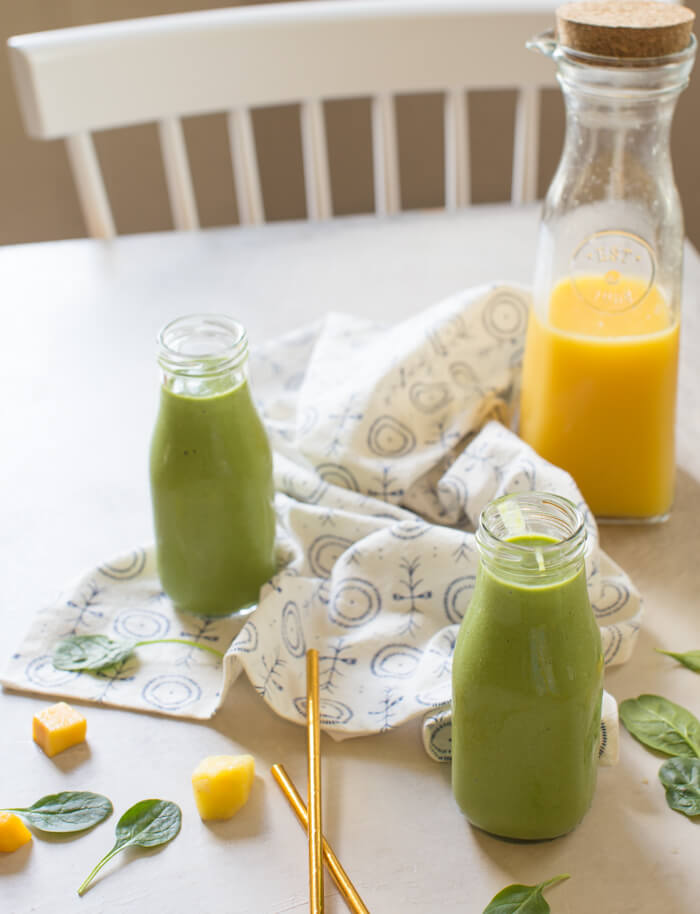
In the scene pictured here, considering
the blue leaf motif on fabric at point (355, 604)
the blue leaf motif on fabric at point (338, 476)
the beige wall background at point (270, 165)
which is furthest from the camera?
the beige wall background at point (270, 165)

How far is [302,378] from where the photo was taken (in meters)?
1.05

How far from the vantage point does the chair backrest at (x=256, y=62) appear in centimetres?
132

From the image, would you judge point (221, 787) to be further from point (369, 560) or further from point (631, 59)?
point (631, 59)

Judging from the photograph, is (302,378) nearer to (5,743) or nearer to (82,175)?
(5,743)

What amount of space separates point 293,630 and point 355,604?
5 cm

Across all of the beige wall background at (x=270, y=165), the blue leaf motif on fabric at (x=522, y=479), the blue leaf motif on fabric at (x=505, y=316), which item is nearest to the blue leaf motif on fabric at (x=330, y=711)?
the blue leaf motif on fabric at (x=522, y=479)

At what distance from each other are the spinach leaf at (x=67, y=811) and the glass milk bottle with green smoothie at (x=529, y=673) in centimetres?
22

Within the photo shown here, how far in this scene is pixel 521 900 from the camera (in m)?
0.58

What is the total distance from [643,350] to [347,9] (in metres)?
0.77

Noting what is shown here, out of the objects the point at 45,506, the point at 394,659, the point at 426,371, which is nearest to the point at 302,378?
the point at 426,371

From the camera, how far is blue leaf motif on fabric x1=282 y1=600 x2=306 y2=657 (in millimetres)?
755

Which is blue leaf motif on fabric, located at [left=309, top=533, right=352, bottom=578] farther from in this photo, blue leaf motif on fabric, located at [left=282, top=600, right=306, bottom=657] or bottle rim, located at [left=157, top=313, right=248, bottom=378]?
bottle rim, located at [left=157, top=313, right=248, bottom=378]

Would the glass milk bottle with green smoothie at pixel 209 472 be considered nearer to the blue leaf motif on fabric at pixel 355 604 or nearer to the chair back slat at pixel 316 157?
the blue leaf motif on fabric at pixel 355 604

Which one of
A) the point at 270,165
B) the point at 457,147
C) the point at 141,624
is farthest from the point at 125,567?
the point at 270,165
